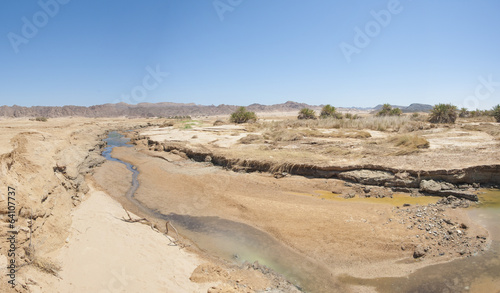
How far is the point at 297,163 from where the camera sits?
11.9 m

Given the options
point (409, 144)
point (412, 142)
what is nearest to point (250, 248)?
point (409, 144)

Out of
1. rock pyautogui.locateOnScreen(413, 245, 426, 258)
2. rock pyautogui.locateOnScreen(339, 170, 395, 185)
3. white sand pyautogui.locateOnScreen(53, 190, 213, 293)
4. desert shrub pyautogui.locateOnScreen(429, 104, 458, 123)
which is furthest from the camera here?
desert shrub pyautogui.locateOnScreen(429, 104, 458, 123)

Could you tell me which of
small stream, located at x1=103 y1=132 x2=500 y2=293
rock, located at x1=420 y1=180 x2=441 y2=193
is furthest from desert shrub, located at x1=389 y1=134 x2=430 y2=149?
small stream, located at x1=103 y1=132 x2=500 y2=293

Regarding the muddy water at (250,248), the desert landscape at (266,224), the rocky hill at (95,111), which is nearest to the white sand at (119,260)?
the desert landscape at (266,224)

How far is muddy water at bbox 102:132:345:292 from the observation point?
17.1 ft

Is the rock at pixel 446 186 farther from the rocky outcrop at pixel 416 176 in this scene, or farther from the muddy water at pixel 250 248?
the muddy water at pixel 250 248

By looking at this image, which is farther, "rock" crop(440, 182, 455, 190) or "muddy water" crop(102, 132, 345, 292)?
"rock" crop(440, 182, 455, 190)

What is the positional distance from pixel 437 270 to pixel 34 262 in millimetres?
7396

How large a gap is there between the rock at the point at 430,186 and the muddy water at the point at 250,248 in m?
6.01

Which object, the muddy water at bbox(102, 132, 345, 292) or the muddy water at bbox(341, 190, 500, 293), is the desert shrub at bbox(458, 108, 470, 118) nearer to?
the muddy water at bbox(341, 190, 500, 293)

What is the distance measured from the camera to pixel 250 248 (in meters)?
6.41

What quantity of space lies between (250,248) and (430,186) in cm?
710

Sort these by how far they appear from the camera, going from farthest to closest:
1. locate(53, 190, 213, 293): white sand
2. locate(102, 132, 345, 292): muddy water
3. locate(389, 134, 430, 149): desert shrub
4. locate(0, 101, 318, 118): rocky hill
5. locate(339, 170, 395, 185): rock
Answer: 1. locate(0, 101, 318, 118): rocky hill
2. locate(389, 134, 430, 149): desert shrub
3. locate(339, 170, 395, 185): rock
4. locate(102, 132, 345, 292): muddy water
5. locate(53, 190, 213, 293): white sand

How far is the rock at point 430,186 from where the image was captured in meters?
9.02
